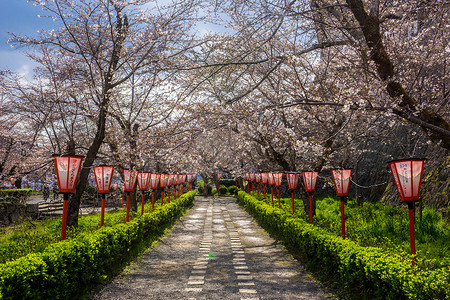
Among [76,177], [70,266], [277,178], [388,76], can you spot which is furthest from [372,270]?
[277,178]

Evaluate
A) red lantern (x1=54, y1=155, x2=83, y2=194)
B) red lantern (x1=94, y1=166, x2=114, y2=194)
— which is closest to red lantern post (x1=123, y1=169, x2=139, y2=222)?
red lantern (x1=94, y1=166, x2=114, y2=194)

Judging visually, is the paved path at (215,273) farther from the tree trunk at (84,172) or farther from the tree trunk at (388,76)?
the tree trunk at (388,76)

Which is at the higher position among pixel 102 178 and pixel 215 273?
pixel 102 178

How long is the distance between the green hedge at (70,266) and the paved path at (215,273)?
0.39m

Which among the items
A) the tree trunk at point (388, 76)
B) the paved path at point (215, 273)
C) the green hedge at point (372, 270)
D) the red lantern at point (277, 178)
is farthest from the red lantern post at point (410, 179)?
the red lantern at point (277, 178)

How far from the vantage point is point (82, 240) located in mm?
6254

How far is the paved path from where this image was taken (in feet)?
20.1

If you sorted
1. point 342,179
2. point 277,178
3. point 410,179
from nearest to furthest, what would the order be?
point 410,179 → point 342,179 → point 277,178

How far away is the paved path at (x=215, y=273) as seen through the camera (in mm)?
6121

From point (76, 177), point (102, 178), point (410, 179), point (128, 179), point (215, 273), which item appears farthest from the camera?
point (128, 179)

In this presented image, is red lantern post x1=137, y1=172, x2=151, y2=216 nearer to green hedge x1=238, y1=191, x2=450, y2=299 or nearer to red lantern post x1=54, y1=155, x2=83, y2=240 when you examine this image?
red lantern post x1=54, y1=155, x2=83, y2=240

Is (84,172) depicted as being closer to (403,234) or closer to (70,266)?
(70,266)

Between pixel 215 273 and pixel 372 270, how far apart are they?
3833 millimetres

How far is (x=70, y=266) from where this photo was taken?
5.35 metres
